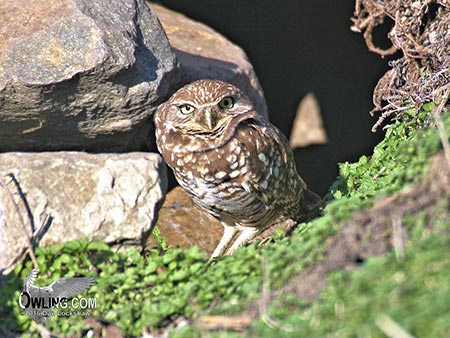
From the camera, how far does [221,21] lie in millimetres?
8688

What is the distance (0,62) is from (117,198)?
112 cm

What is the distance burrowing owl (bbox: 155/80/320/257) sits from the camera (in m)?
5.02

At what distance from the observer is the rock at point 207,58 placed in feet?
19.9

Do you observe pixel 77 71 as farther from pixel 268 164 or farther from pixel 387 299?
pixel 387 299

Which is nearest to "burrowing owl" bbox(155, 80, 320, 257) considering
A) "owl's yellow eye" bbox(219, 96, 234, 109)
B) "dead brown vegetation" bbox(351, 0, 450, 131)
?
"owl's yellow eye" bbox(219, 96, 234, 109)

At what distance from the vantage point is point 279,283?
3359 mm

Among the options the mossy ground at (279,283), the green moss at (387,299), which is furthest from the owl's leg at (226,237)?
the green moss at (387,299)

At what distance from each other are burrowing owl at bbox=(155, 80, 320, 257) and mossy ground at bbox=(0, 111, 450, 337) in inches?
31.1

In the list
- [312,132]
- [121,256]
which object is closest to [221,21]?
Answer: [312,132]

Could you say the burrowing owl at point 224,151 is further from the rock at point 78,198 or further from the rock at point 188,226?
the rock at point 78,198

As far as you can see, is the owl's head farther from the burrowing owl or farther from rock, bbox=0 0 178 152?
rock, bbox=0 0 178 152

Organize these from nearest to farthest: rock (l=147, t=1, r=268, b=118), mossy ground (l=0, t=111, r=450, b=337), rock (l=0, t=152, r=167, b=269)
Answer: mossy ground (l=0, t=111, r=450, b=337) < rock (l=0, t=152, r=167, b=269) < rock (l=147, t=1, r=268, b=118)

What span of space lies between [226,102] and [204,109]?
0.17 metres

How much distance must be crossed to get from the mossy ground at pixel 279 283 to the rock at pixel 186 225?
151cm
